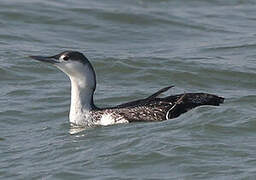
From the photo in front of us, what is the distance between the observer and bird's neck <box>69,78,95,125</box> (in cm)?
1320

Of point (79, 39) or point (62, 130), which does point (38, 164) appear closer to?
point (62, 130)

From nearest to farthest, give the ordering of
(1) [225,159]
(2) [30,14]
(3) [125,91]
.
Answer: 1. (1) [225,159]
2. (3) [125,91]
3. (2) [30,14]

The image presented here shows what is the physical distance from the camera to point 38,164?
36.7ft

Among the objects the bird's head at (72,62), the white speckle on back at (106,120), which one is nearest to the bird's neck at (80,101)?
the bird's head at (72,62)

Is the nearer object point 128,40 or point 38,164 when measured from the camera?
point 38,164

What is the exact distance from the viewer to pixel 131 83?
1598cm

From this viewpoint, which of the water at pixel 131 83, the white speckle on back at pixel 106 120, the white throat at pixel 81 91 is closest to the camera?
the water at pixel 131 83

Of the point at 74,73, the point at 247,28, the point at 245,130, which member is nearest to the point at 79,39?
the point at 247,28

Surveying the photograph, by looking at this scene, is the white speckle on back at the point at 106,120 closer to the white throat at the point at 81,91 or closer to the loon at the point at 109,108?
the loon at the point at 109,108

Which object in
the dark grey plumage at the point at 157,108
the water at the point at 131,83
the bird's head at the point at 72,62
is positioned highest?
the bird's head at the point at 72,62

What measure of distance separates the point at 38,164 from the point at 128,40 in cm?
846

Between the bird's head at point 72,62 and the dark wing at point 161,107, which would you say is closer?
the dark wing at point 161,107

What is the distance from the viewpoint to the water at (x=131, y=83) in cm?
1096

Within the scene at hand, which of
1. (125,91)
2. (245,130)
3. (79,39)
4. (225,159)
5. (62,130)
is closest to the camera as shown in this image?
(225,159)
